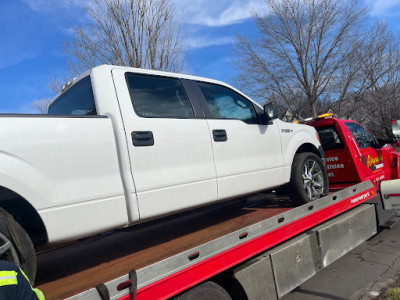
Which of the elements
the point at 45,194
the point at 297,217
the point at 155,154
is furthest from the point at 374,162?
the point at 45,194

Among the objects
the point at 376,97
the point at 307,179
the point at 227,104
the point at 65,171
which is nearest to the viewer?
the point at 65,171

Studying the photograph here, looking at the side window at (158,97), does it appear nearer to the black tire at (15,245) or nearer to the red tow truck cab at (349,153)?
the black tire at (15,245)

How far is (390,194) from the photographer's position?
4699 mm

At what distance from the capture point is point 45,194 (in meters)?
2.09

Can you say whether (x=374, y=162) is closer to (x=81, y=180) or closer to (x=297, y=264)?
(x=297, y=264)

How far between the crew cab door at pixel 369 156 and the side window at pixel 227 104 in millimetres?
2707

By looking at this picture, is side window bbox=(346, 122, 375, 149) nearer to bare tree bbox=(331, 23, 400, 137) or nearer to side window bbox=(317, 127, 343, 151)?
side window bbox=(317, 127, 343, 151)

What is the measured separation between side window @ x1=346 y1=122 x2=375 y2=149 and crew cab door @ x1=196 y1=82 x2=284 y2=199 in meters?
2.52

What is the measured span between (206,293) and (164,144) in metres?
1.26

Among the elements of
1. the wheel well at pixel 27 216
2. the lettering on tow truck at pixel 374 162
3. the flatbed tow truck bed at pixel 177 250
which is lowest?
the flatbed tow truck bed at pixel 177 250

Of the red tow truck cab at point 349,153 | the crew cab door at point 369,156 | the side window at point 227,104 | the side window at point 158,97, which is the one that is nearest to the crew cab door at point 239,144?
the side window at point 227,104

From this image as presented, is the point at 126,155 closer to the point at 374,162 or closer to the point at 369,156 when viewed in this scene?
the point at 369,156

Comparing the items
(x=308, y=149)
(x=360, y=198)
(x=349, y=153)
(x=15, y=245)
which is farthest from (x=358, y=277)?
(x=15, y=245)

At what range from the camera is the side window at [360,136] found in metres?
5.72
